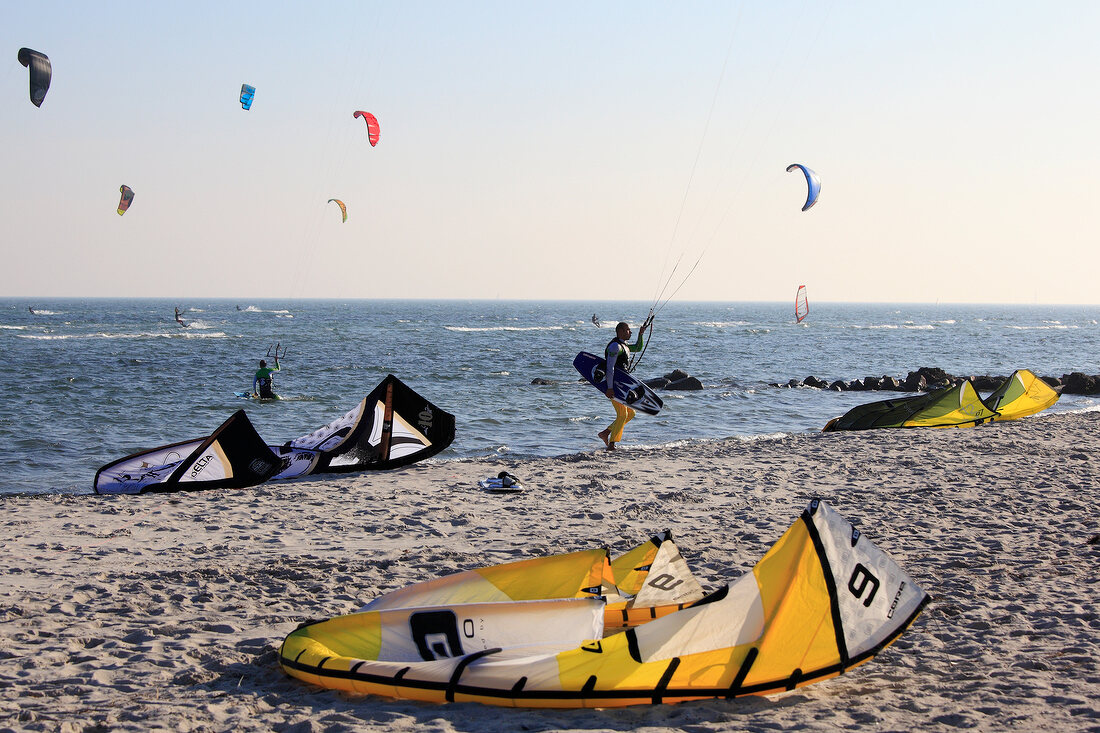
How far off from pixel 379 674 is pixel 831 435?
35.0ft

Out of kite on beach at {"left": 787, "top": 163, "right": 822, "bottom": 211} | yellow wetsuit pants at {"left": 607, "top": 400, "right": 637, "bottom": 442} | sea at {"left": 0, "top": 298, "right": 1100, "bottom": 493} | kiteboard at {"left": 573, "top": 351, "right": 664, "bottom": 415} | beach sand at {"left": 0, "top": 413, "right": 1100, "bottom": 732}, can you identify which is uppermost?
kite on beach at {"left": 787, "top": 163, "right": 822, "bottom": 211}

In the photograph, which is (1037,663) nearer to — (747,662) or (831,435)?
(747,662)

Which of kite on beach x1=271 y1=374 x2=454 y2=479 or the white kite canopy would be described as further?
kite on beach x1=271 y1=374 x2=454 y2=479

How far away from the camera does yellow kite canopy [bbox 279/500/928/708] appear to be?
377 cm

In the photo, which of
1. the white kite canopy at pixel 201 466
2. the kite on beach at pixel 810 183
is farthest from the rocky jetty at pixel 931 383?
the white kite canopy at pixel 201 466

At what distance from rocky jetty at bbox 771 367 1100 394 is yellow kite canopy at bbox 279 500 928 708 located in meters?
21.6

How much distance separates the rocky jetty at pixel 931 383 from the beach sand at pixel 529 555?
13432mm

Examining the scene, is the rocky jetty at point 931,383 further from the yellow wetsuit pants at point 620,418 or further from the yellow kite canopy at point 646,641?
the yellow kite canopy at point 646,641

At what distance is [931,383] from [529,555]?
77.9 ft

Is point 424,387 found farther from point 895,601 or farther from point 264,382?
point 895,601

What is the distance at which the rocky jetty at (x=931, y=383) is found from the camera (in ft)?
75.4

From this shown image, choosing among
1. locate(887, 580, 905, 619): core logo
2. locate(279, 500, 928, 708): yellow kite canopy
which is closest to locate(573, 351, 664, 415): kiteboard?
locate(279, 500, 928, 708): yellow kite canopy

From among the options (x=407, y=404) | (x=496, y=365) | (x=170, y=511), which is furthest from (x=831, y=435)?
(x=496, y=365)

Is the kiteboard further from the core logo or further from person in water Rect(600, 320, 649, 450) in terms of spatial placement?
the core logo
